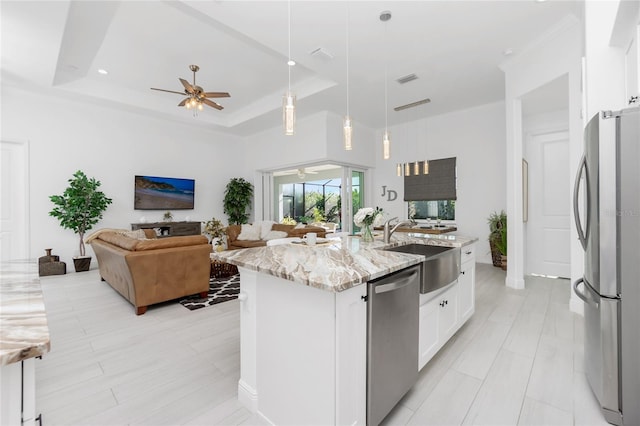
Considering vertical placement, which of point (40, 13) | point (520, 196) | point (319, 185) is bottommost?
point (520, 196)

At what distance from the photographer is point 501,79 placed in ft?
14.2

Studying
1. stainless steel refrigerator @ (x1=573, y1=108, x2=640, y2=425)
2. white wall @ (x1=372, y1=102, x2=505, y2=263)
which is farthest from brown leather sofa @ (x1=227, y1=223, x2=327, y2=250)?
stainless steel refrigerator @ (x1=573, y1=108, x2=640, y2=425)

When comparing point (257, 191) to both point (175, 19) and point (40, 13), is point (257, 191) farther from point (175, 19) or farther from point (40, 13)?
point (40, 13)

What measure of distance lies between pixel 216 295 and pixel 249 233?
220 centimetres

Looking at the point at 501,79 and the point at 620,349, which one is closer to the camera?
the point at 620,349

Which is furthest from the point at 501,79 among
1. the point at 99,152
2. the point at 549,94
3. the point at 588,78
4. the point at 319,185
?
the point at 99,152

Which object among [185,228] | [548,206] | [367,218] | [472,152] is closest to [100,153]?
[185,228]

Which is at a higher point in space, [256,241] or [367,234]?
[367,234]

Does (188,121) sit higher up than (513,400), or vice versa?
(188,121)

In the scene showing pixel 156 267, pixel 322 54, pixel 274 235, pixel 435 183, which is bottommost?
pixel 156 267

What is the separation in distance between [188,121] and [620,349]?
7406 millimetres

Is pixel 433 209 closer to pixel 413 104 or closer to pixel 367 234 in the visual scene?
pixel 413 104

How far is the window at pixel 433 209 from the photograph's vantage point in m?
5.99

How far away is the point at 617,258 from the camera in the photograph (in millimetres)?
1492
